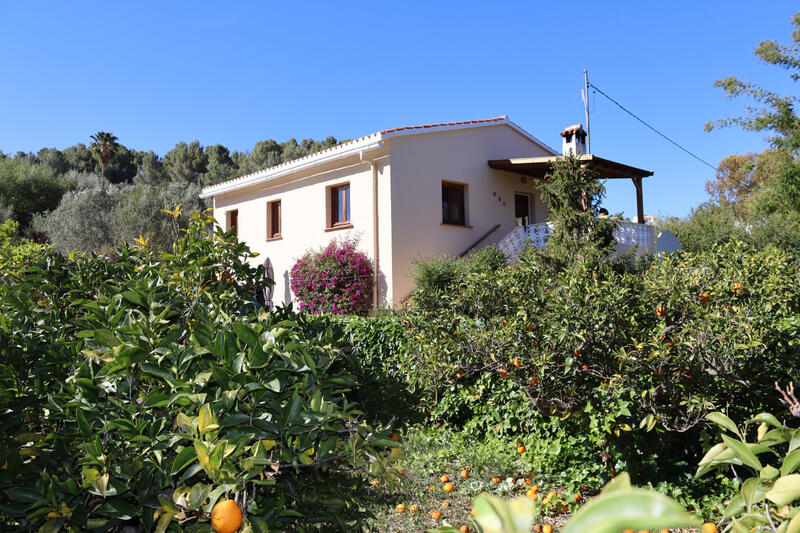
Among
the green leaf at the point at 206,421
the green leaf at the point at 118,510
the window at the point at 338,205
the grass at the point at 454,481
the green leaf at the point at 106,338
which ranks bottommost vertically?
the grass at the point at 454,481

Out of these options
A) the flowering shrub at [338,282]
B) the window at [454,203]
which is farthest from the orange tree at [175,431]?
the window at [454,203]

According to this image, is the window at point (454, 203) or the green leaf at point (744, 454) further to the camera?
the window at point (454, 203)

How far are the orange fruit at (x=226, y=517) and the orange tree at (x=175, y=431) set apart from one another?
40 millimetres

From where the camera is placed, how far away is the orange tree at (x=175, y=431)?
142 centimetres

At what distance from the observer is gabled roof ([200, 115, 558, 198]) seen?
45.0ft

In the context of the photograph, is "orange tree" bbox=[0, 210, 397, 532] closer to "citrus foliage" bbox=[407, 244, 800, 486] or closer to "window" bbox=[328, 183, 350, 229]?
"citrus foliage" bbox=[407, 244, 800, 486]

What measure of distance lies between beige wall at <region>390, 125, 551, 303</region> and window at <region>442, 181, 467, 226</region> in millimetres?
223

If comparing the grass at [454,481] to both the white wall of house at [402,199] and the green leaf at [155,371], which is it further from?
the white wall of house at [402,199]

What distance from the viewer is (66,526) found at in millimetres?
1435

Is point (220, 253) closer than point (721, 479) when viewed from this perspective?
Yes

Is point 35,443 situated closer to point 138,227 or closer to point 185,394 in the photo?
point 185,394

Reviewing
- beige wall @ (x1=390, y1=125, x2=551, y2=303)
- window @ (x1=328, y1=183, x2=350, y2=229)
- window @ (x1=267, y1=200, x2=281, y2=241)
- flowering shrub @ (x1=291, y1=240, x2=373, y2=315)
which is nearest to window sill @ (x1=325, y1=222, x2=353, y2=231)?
window @ (x1=328, y1=183, x2=350, y2=229)

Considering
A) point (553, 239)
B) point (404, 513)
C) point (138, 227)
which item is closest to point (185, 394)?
point (404, 513)

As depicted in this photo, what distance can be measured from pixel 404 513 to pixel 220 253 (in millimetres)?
2463
